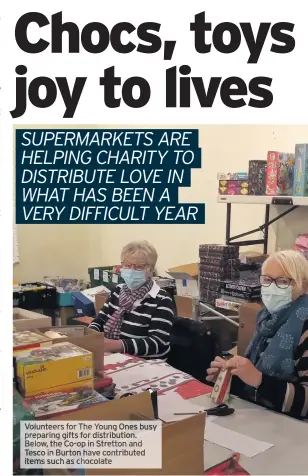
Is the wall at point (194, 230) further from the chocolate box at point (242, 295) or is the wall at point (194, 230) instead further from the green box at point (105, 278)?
the chocolate box at point (242, 295)

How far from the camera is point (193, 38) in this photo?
1432 millimetres

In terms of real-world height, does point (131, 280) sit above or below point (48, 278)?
above

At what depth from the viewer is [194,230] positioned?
3.78 metres

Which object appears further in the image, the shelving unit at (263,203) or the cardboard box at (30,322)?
the shelving unit at (263,203)

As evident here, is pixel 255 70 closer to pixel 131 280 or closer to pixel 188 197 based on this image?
pixel 131 280

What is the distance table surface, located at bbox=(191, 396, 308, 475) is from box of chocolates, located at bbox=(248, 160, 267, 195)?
1454 mm

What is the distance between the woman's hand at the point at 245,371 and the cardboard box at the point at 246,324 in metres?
0.89

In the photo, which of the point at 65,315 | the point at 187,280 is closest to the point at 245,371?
the point at 187,280

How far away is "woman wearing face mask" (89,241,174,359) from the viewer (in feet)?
6.97

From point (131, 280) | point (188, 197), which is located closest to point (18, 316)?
point (131, 280)

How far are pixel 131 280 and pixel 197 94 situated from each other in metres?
1.08

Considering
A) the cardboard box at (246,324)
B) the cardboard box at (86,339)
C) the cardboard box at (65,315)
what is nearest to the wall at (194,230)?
the cardboard box at (65,315)

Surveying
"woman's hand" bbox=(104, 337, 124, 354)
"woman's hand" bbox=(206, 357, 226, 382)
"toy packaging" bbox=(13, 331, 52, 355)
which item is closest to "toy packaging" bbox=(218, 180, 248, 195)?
"woman's hand" bbox=(104, 337, 124, 354)

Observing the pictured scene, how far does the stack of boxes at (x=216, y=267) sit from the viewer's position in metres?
2.91
